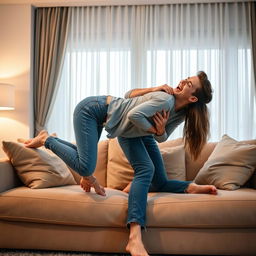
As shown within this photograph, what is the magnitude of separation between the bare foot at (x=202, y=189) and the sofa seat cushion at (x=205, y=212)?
82mm

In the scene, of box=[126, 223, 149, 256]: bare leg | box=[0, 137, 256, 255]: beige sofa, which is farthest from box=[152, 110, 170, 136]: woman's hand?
box=[126, 223, 149, 256]: bare leg

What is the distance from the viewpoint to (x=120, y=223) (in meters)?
1.89

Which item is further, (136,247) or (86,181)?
(86,181)

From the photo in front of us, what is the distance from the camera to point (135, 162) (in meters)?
2.07

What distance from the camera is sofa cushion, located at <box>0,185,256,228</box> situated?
186 centimetres

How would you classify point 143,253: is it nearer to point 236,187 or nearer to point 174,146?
point 236,187

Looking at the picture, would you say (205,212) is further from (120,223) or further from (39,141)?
(39,141)

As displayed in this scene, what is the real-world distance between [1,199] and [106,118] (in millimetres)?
860

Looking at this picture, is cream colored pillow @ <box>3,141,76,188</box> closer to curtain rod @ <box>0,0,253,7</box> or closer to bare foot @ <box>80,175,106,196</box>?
bare foot @ <box>80,175,106,196</box>

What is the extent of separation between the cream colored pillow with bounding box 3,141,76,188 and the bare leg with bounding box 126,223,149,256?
767mm

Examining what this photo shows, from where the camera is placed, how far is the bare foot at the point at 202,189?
2015mm

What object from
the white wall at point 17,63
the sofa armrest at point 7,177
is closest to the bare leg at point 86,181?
the sofa armrest at point 7,177

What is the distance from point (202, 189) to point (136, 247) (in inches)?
24.4

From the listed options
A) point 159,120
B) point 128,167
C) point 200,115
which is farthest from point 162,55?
point 159,120
